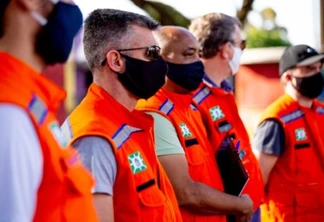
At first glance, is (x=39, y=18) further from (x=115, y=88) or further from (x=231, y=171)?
(x=231, y=171)

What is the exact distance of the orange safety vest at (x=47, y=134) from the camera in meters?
1.84

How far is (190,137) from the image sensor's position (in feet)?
12.5

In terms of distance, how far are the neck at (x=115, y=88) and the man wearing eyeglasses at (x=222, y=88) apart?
106cm


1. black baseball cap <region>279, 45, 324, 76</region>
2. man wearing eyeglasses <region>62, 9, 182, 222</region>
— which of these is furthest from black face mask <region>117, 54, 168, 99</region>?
black baseball cap <region>279, 45, 324, 76</region>

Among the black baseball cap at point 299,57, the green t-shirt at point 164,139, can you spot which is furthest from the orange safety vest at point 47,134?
the black baseball cap at point 299,57

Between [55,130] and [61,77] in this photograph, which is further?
[61,77]

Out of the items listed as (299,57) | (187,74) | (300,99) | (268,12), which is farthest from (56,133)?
(268,12)

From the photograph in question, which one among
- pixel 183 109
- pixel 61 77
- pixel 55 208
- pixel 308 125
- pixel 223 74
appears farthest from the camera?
pixel 61 77

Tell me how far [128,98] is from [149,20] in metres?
0.40

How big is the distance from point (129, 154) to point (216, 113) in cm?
148

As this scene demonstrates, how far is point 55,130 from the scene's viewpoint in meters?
1.95

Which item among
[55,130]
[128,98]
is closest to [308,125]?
[128,98]

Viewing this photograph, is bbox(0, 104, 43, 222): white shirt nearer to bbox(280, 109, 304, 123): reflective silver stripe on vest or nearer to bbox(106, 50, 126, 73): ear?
bbox(106, 50, 126, 73): ear

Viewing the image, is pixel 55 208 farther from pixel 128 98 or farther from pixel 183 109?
pixel 183 109
